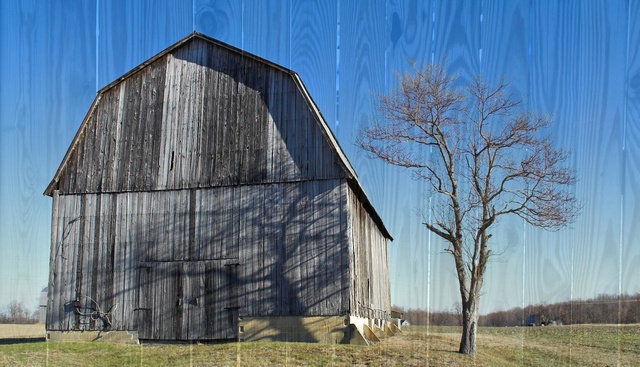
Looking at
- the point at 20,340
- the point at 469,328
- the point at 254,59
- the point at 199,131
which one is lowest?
the point at 20,340

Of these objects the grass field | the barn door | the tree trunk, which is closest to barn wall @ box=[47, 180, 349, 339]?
the barn door

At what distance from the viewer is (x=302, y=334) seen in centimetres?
1878

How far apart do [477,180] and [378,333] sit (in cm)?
773

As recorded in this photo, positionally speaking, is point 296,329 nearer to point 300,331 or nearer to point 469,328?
A: point 300,331

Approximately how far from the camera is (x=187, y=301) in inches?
784

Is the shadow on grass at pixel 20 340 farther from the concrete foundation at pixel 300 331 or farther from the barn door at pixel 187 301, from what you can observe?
the barn door at pixel 187 301

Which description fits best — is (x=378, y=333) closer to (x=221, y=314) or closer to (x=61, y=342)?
(x=221, y=314)

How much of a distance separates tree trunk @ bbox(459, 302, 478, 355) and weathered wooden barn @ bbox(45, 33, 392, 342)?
280 centimetres

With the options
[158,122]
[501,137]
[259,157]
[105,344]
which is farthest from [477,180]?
[105,344]

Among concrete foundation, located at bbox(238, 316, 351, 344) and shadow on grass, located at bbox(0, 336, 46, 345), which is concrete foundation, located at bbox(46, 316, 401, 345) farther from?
shadow on grass, located at bbox(0, 336, 46, 345)

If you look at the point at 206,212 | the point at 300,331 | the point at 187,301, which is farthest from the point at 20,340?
the point at 300,331

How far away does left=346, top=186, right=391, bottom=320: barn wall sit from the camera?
20.0 m

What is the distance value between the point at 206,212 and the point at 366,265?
19.2 feet

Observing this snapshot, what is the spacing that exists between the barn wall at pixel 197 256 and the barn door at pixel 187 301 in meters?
0.03
